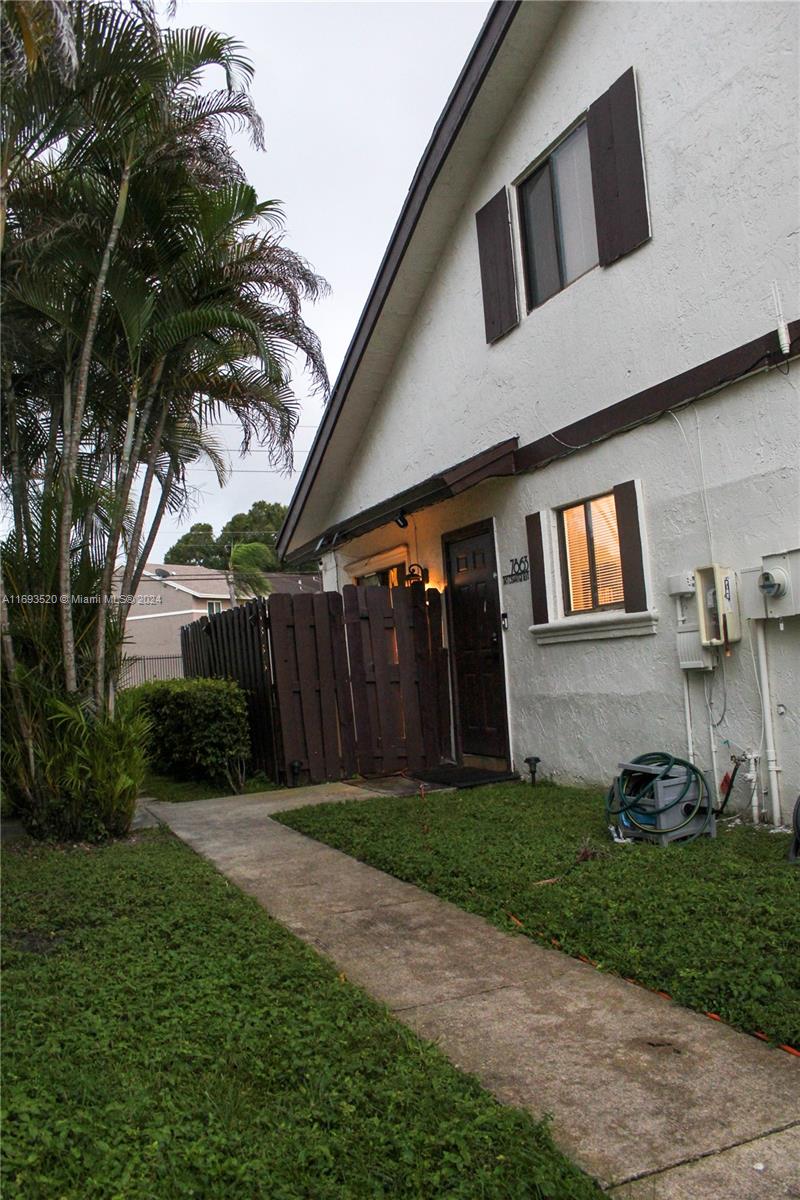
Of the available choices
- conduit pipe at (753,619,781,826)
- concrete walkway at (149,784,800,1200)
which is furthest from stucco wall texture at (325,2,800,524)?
concrete walkway at (149,784,800,1200)

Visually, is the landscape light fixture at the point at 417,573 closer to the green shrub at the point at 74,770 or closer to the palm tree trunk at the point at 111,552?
the palm tree trunk at the point at 111,552

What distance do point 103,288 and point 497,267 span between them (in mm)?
3834

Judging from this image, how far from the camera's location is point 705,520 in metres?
6.71

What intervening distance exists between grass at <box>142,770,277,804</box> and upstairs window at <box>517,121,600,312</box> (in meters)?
5.44

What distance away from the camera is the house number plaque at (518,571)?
8930 millimetres

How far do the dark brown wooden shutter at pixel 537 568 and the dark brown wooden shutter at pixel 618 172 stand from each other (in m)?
2.27

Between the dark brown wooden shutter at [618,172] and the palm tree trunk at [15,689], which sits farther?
the dark brown wooden shutter at [618,172]

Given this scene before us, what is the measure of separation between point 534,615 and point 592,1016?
17.6ft

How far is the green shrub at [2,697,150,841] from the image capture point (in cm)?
693

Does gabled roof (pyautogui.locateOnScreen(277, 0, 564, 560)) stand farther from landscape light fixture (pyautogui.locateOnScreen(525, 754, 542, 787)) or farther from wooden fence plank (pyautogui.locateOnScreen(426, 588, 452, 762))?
landscape light fixture (pyautogui.locateOnScreen(525, 754, 542, 787))

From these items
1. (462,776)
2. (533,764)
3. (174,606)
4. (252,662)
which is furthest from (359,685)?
(174,606)

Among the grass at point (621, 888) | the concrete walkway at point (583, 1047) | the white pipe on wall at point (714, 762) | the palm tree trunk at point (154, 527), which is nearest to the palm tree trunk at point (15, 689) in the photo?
the palm tree trunk at point (154, 527)

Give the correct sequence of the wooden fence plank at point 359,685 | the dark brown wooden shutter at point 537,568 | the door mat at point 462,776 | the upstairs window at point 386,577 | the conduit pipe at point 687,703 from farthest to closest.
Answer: the upstairs window at point 386,577
the wooden fence plank at point 359,685
the door mat at point 462,776
the dark brown wooden shutter at point 537,568
the conduit pipe at point 687,703

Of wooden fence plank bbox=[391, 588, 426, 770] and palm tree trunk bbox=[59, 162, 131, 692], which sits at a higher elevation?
palm tree trunk bbox=[59, 162, 131, 692]
